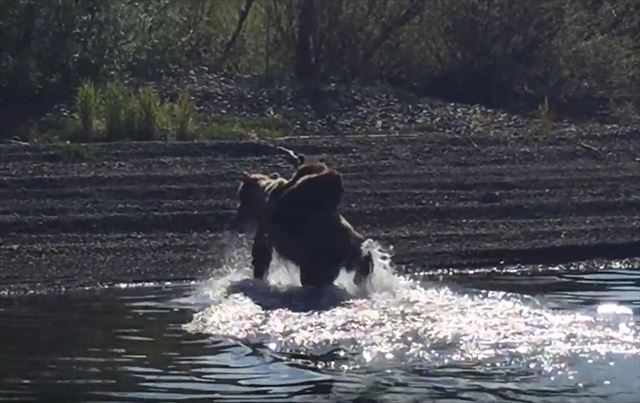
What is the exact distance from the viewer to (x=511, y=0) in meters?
32.6

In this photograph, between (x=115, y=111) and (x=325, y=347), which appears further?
(x=115, y=111)

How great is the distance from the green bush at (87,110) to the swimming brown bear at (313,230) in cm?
802

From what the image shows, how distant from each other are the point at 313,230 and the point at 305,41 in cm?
1532

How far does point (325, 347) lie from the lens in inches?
537

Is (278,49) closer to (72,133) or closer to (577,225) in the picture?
(72,133)

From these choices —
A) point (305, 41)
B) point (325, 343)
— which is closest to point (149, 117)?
point (305, 41)

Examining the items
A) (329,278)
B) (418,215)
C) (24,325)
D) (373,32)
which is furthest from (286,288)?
(373,32)

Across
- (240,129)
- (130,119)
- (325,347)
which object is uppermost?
(130,119)

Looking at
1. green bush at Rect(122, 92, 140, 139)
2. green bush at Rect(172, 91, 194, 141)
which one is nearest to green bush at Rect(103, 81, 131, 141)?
green bush at Rect(122, 92, 140, 139)

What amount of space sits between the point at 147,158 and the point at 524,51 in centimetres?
1110

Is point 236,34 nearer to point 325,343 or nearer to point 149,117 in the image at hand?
point 149,117

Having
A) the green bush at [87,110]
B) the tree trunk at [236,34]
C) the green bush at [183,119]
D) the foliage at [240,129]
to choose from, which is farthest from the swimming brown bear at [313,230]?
the tree trunk at [236,34]

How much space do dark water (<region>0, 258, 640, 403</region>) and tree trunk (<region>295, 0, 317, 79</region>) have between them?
562 inches

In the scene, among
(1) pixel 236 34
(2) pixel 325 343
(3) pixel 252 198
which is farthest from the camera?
(1) pixel 236 34
